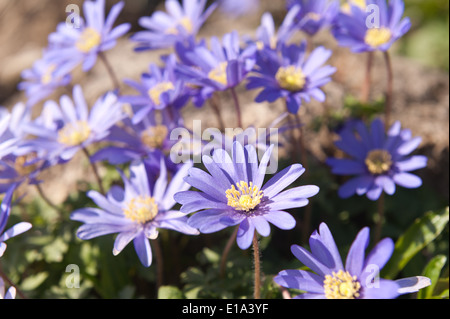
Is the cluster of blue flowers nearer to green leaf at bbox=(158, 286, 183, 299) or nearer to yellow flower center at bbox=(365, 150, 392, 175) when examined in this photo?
yellow flower center at bbox=(365, 150, 392, 175)

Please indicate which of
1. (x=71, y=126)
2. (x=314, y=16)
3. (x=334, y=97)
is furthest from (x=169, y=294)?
(x=334, y=97)

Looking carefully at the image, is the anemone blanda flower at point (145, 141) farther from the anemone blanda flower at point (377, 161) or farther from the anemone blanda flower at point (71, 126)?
the anemone blanda flower at point (377, 161)

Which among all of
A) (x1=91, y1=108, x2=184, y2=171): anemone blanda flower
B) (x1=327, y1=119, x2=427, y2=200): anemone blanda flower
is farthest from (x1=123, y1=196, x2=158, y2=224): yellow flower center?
(x1=327, y1=119, x2=427, y2=200): anemone blanda flower

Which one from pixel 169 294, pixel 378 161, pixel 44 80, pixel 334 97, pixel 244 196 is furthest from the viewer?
pixel 334 97

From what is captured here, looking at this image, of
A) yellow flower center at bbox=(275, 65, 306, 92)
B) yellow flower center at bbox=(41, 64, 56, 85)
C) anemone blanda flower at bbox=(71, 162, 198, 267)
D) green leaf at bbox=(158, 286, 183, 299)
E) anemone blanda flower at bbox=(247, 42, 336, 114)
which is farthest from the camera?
yellow flower center at bbox=(41, 64, 56, 85)

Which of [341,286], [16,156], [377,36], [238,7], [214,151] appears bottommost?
[341,286]

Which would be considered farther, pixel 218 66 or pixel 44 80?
pixel 44 80

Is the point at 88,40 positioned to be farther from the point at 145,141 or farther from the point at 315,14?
the point at 315,14
